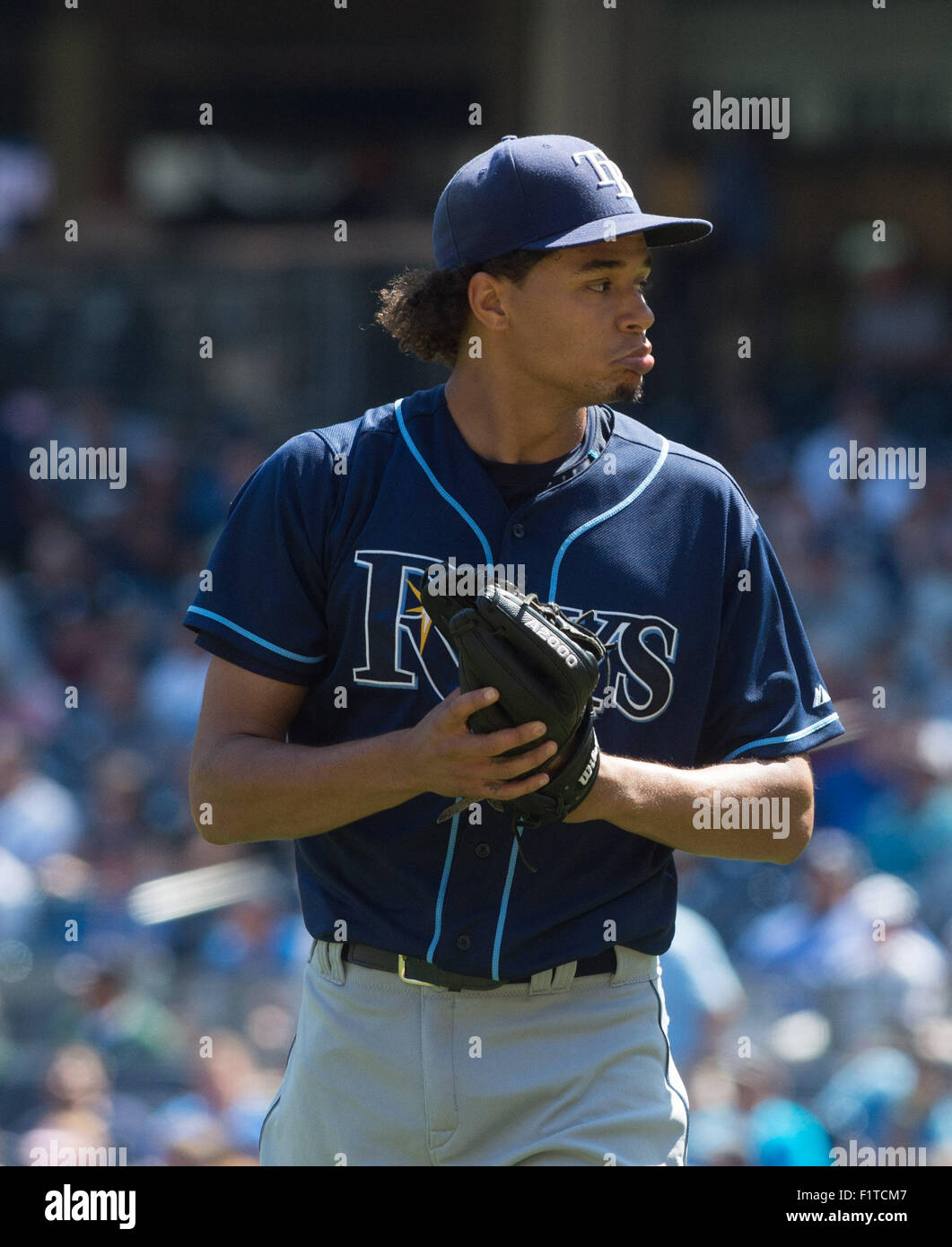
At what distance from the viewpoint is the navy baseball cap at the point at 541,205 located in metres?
2.15

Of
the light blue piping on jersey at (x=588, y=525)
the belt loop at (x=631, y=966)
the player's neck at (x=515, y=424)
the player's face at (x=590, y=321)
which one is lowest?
the belt loop at (x=631, y=966)

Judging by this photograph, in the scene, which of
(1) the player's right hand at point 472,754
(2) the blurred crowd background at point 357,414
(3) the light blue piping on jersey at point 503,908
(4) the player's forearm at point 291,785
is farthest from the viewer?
(2) the blurred crowd background at point 357,414

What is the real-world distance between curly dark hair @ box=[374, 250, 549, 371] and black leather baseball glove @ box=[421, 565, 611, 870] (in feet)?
1.86

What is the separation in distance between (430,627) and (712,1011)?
108 inches

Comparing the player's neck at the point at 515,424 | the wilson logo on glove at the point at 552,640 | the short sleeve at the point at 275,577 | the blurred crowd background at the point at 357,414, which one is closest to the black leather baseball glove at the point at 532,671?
the wilson logo on glove at the point at 552,640

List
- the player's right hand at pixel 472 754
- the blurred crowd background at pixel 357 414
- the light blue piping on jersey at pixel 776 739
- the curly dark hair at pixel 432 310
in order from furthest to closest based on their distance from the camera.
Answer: the blurred crowd background at pixel 357 414
the curly dark hair at pixel 432 310
the light blue piping on jersey at pixel 776 739
the player's right hand at pixel 472 754

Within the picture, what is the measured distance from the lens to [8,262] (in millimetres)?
9438

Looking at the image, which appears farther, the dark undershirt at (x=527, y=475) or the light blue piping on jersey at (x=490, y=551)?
the dark undershirt at (x=527, y=475)

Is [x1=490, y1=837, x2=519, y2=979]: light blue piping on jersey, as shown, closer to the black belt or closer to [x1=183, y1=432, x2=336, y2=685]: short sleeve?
the black belt

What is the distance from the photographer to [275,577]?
6.98 feet

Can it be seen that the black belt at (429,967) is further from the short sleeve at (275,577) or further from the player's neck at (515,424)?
the player's neck at (515,424)

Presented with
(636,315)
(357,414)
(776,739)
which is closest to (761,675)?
(776,739)

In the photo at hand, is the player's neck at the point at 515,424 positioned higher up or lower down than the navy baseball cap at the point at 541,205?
lower down

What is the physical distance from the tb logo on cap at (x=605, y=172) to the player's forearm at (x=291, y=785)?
0.79 m
